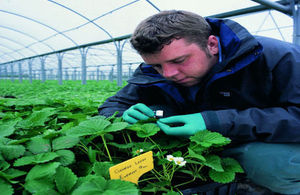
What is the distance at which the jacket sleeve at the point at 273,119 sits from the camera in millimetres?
1001

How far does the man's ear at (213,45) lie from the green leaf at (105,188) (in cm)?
104

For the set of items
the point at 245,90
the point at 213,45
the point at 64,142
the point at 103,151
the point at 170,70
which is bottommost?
the point at 103,151

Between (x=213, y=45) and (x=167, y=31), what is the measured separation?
399mm

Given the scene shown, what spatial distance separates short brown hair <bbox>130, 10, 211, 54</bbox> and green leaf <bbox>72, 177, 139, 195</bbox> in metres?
0.79

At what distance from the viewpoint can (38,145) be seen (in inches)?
33.4

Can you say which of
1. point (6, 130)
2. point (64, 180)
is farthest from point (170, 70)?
point (6, 130)

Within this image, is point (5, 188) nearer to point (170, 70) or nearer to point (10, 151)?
point (10, 151)

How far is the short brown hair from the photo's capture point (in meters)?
1.15

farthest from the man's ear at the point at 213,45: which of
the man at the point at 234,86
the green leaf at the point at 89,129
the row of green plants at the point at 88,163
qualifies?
the green leaf at the point at 89,129

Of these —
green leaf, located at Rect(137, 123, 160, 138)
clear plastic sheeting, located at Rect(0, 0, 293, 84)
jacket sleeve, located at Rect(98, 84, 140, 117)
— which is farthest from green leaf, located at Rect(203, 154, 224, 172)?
clear plastic sheeting, located at Rect(0, 0, 293, 84)

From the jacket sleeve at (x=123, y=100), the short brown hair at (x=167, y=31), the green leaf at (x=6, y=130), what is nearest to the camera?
the green leaf at (x=6, y=130)

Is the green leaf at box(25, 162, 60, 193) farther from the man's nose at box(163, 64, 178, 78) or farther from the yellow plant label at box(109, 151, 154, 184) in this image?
the man's nose at box(163, 64, 178, 78)

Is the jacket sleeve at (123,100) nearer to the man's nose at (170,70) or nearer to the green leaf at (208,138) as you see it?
the man's nose at (170,70)

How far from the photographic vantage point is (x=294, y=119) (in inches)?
39.4
